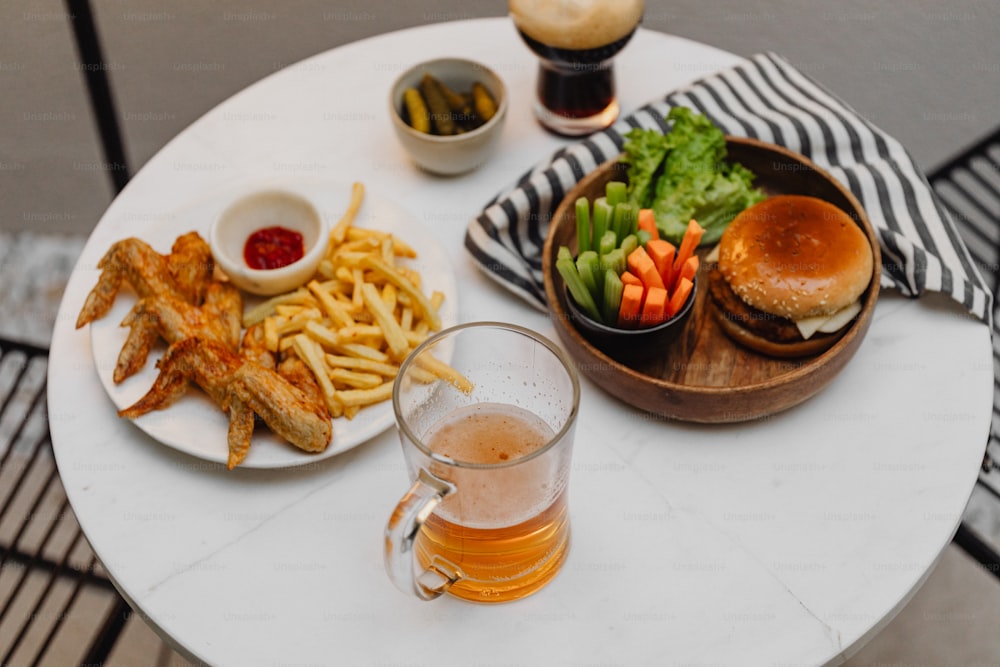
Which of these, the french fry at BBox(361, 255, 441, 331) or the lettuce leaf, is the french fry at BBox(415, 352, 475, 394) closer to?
the french fry at BBox(361, 255, 441, 331)

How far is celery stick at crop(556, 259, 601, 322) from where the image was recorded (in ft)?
5.97

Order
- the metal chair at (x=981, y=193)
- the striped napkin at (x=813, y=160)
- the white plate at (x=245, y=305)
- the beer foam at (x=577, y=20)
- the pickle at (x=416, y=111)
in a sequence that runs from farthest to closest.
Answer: the metal chair at (x=981, y=193), the pickle at (x=416, y=111), the beer foam at (x=577, y=20), the striped napkin at (x=813, y=160), the white plate at (x=245, y=305)

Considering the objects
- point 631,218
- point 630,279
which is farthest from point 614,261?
point 631,218

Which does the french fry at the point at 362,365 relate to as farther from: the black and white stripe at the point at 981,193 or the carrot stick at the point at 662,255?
the black and white stripe at the point at 981,193

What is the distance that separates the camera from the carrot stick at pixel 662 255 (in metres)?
1.82

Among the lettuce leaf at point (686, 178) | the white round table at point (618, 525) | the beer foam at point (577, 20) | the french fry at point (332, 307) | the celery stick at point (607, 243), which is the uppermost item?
the beer foam at point (577, 20)

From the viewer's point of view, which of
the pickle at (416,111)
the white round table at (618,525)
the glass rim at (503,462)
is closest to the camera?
the glass rim at (503,462)

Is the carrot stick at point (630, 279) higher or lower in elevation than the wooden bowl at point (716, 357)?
higher

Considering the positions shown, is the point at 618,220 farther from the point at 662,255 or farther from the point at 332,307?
the point at 332,307

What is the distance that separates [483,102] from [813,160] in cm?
78

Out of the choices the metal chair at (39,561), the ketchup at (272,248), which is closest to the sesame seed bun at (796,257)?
the ketchup at (272,248)

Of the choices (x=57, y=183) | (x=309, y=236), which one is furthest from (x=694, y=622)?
(x=57, y=183)

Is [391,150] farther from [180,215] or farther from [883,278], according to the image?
[883,278]

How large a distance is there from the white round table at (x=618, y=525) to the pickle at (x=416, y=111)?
0.37 m
